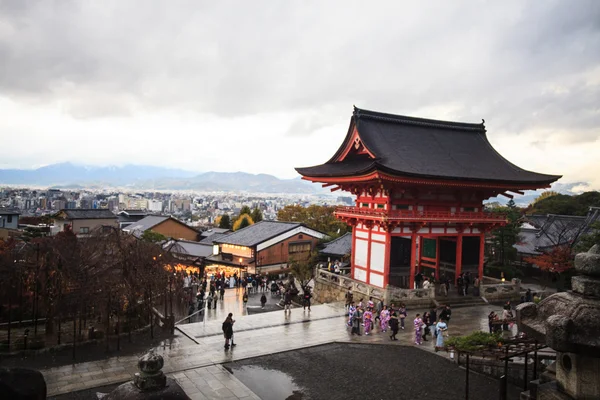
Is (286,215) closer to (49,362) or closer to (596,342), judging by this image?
(49,362)

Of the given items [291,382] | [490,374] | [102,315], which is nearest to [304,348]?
[291,382]

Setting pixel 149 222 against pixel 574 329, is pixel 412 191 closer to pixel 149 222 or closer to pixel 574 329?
pixel 574 329

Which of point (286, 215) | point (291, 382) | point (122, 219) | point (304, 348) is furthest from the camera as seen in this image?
point (122, 219)

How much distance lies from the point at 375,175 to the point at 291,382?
14035mm

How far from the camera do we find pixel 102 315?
18.9m

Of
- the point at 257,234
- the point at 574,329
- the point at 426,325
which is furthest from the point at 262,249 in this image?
the point at 574,329

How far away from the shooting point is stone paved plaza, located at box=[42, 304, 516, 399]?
46.2 ft

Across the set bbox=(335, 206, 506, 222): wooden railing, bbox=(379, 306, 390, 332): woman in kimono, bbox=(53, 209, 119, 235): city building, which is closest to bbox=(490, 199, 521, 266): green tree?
bbox=(335, 206, 506, 222): wooden railing

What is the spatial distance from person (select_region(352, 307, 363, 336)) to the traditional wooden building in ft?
22.3

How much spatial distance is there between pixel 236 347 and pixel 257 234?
32643 millimetres

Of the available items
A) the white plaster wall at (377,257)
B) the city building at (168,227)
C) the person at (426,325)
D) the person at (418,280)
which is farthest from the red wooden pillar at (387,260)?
the city building at (168,227)

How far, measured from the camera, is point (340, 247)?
47.0 metres

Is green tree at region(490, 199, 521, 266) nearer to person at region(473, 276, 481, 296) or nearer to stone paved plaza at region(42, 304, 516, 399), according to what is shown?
person at region(473, 276, 481, 296)

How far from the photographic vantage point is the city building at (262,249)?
1850 inches
